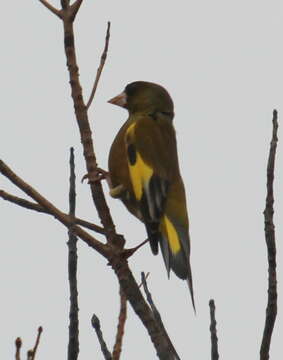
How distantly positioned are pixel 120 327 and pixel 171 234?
6.59ft

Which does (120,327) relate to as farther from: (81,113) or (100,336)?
(81,113)

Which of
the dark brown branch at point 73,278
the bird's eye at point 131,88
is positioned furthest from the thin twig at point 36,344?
the bird's eye at point 131,88

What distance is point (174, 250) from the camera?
5000mm

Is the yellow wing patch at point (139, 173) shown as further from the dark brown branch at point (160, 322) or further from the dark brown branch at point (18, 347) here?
the dark brown branch at point (18, 347)

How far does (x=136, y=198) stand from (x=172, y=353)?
7.70 ft

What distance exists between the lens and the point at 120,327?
3.21m

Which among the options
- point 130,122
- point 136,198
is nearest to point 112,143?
point 130,122

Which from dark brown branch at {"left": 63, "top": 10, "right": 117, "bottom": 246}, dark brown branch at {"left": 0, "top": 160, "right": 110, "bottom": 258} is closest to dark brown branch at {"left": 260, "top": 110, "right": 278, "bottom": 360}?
dark brown branch at {"left": 0, "top": 160, "right": 110, "bottom": 258}

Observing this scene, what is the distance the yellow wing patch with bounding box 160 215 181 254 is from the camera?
5.04m

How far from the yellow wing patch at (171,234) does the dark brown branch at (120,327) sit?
1.63m

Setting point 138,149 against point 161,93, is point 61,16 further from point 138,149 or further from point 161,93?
point 161,93

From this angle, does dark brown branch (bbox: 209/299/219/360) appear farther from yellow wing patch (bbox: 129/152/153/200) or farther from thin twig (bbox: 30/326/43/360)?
yellow wing patch (bbox: 129/152/153/200)

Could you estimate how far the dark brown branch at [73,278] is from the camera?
300cm

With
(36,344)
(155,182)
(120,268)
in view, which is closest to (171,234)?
(155,182)
